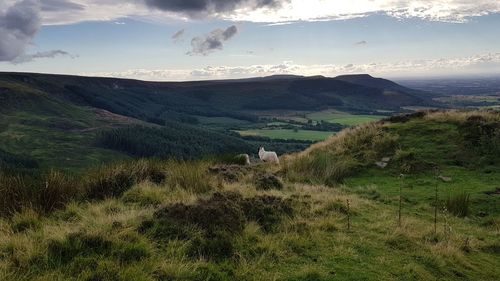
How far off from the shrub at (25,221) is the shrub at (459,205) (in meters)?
10.3

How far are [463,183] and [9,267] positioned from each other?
14292 millimetres

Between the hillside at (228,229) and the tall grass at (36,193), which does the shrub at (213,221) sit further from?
the tall grass at (36,193)

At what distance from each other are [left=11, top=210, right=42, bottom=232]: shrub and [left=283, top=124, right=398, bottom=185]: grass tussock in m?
9.83

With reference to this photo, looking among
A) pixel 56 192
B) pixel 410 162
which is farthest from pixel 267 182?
pixel 410 162

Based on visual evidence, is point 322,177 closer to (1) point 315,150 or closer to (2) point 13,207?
(1) point 315,150

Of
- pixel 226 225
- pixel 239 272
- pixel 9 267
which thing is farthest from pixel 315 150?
pixel 9 267

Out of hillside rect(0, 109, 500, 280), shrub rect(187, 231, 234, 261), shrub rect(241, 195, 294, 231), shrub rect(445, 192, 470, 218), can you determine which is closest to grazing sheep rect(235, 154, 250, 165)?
hillside rect(0, 109, 500, 280)

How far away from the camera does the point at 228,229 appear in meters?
7.21

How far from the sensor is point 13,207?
791 centimetres

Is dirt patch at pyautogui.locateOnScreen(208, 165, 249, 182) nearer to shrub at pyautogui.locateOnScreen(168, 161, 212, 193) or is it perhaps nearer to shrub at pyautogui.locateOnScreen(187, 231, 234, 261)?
shrub at pyautogui.locateOnScreen(168, 161, 212, 193)

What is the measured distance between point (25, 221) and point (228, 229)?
3460 millimetres

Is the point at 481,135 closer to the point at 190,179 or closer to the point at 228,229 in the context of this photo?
the point at 190,179

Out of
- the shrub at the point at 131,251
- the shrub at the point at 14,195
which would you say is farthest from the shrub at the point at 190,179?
the shrub at the point at 131,251

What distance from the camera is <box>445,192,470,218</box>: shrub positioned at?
11.7m
